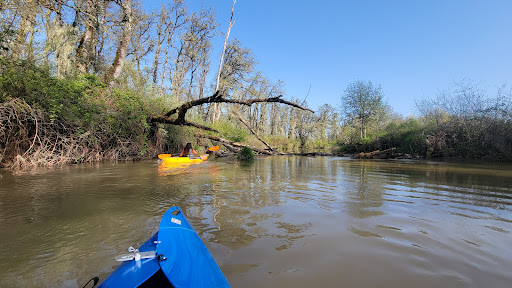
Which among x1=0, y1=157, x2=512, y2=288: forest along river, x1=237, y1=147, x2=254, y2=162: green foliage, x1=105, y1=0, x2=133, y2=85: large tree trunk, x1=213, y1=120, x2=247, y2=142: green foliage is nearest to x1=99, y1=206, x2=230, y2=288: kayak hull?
x1=0, y1=157, x2=512, y2=288: forest along river

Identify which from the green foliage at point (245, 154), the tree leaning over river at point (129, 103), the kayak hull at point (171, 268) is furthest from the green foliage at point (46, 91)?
the kayak hull at point (171, 268)

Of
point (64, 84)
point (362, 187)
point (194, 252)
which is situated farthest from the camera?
point (64, 84)

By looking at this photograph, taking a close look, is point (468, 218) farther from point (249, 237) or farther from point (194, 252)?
point (194, 252)

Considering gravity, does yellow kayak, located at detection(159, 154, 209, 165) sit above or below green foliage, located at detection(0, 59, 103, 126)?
below

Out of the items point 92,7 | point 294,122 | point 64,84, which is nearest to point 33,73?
point 64,84

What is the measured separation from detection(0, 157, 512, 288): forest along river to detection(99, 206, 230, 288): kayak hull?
1.54 feet

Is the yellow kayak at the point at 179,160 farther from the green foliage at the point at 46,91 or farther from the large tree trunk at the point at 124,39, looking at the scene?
the large tree trunk at the point at 124,39

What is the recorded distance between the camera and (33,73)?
8.30 meters

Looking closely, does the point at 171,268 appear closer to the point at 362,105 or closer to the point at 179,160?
the point at 179,160

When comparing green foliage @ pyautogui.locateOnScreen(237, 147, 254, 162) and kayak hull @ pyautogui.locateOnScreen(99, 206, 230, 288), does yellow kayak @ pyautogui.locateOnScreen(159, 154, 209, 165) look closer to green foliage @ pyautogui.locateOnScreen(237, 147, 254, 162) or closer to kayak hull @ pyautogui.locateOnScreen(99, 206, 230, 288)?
green foliage @ pyautogui.locateOnScreen(237, 147, 254, 162)

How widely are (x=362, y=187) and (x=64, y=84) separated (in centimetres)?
1137

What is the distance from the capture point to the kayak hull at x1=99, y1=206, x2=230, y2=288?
1.30 m

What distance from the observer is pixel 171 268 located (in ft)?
4.38

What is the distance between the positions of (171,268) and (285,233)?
188 cm
